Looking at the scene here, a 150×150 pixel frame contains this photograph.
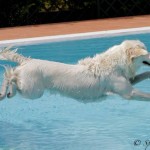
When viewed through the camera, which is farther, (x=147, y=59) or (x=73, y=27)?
(x=73, y=27)

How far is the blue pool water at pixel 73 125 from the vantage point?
20.6ft

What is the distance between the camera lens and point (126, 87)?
581 cm

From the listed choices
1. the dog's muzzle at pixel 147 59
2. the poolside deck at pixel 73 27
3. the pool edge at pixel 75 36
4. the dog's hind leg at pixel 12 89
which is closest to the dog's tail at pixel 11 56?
the dog's hind leg at pixel 12 89

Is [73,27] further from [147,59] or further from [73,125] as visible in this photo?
[147,59]

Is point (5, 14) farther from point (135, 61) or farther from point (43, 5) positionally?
point (135, 61)

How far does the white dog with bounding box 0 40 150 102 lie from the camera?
578cm

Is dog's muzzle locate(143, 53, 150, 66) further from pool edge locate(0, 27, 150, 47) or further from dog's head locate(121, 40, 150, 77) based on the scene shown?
pool edge locate(0, 27, 150, 47)

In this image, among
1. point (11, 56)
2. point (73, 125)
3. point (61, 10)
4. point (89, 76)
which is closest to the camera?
point (89, 76)

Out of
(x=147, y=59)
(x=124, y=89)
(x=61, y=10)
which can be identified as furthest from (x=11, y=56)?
(x=61, y=10)

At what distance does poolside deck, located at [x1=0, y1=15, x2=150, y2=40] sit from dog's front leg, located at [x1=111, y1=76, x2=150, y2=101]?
6.34 metres

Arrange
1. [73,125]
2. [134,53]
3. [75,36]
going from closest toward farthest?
[134,53] → [73,125] → [75,36]

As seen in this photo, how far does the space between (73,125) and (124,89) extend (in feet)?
4.49

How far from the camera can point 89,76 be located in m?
5.86

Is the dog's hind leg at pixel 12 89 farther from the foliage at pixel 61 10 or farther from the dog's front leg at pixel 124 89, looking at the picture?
the foliage at pixel 61 10
